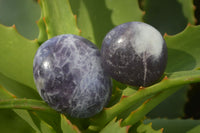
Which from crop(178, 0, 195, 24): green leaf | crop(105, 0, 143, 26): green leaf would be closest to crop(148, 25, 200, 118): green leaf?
crop(105, 0, 143, 26): green leaf

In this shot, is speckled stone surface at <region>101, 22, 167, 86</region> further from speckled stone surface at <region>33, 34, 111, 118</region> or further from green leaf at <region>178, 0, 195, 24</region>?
green leaf at <region>178, 0, 195, 24</region>

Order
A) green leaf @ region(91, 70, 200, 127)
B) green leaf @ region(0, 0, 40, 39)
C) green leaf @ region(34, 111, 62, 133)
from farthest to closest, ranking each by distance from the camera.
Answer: green leaf @ region(0, 0, 40, 39) → green leaf @ region(34, 111, 62, 133) → green leaf @ region(91, 70, 200, 127)

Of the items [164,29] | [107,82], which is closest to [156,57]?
[107,82]

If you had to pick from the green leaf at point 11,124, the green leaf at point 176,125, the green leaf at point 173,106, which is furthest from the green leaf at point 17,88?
the green leaf at point 173,106

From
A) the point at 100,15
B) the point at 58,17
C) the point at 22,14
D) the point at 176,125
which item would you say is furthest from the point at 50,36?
the point at 176,125

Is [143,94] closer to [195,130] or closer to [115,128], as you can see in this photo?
[115,128]

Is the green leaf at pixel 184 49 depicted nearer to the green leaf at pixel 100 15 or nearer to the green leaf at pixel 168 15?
the green leaf at pixel 100 15

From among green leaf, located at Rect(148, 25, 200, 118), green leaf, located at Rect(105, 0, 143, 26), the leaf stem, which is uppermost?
green leaf, located at Rect(105, 0, 143, 26)
